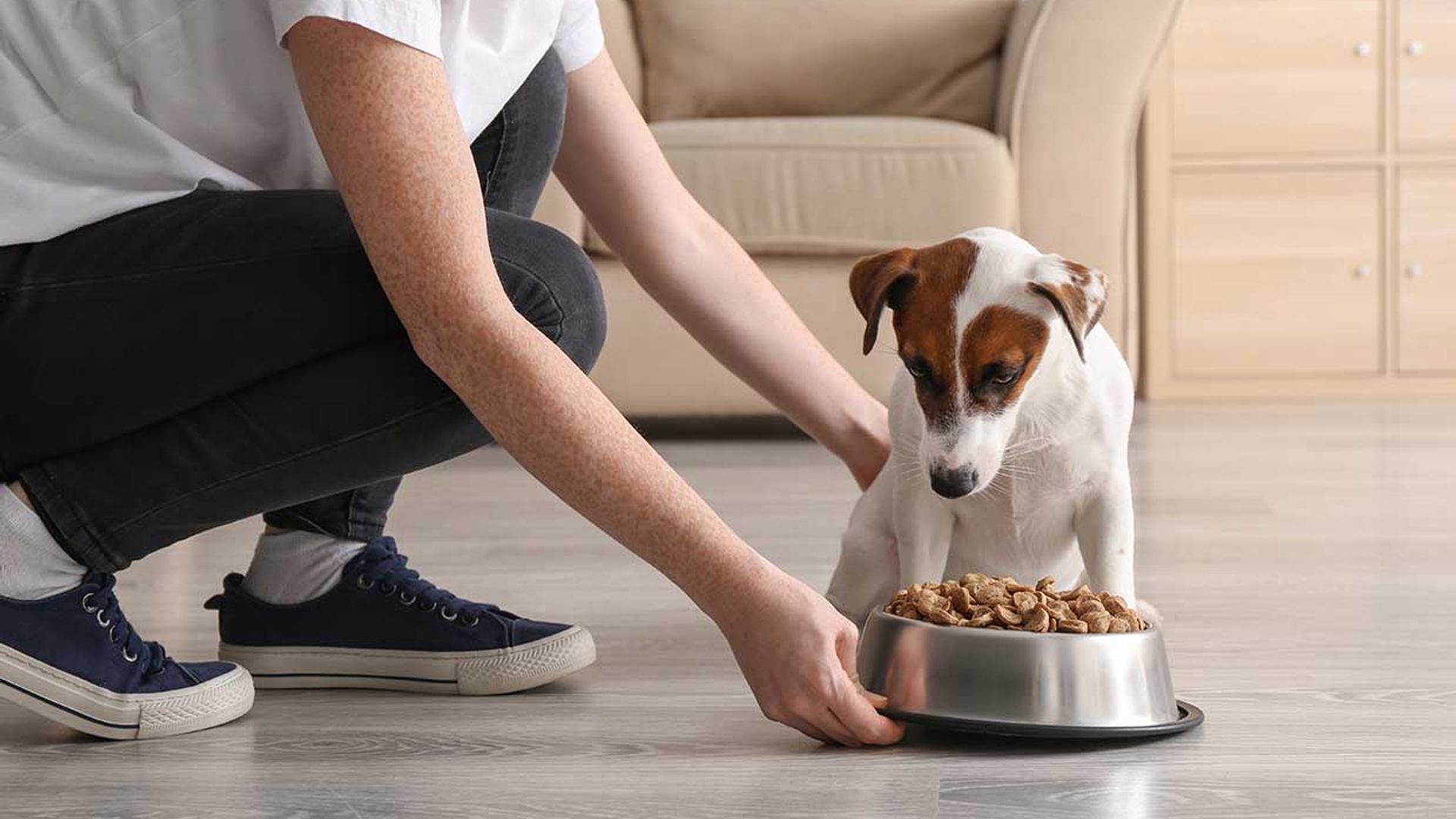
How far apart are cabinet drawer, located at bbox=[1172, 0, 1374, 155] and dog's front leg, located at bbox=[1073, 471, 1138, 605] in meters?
2.72

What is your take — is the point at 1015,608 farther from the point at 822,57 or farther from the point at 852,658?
the point at 822,57

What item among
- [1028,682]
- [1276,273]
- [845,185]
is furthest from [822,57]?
[1028,682]

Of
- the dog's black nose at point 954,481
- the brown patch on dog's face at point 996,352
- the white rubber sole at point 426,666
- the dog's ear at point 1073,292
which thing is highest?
the dog's ear at point 1073,292

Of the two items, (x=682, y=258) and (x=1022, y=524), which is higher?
(x=682, y=258)

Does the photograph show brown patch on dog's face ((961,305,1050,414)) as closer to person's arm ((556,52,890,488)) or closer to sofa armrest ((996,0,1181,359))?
person's arm ((556,52,890,488))

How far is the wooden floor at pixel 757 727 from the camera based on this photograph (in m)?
1.06

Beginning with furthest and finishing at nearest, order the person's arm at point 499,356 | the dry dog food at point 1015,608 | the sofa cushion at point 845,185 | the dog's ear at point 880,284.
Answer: the sofa cushion at point 845,185 → the dog's ear at point 880,284 → the dry dog food at point 1015,608 → the person's arm at point 499,356

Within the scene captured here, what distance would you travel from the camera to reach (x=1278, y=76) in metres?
3.89

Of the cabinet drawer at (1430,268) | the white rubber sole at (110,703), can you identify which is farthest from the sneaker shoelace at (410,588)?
the cabinet drawer at (1430,268)

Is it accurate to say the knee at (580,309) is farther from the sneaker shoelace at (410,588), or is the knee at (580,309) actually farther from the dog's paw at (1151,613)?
the dog's paw at (1151,613)

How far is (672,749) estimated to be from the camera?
1.19 metres

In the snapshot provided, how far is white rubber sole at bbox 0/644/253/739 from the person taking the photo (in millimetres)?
1196

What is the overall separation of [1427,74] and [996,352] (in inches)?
118

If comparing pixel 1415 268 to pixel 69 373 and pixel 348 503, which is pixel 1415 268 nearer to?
pixel 348 503
